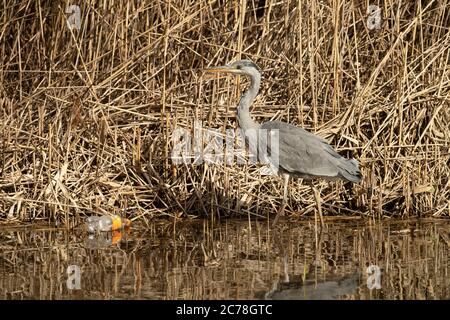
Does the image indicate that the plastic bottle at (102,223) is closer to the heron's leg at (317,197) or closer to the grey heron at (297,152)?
the grey heron at (297,152)

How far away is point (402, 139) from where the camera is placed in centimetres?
714

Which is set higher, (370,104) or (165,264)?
(370,104)

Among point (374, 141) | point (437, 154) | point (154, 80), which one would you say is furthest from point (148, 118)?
point (437, 154)

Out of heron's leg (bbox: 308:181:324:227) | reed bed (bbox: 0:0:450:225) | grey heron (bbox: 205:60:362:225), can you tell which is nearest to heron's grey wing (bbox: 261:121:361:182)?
grey heron (bbox: 205:60:362:225)

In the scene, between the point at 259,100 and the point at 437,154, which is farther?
the point at 259,100

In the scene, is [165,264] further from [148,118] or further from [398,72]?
[398,72]

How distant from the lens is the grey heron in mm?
6566

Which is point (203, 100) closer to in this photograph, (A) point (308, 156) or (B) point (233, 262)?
(A) point (308, 156)

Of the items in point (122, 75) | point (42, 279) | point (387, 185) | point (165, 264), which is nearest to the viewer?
point (42, 279)

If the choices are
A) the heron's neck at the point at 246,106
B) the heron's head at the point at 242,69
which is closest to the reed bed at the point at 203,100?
the heron's neck at the point at 246,106

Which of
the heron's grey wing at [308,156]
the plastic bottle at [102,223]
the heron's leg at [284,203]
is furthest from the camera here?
the heron's leg at [284,203]

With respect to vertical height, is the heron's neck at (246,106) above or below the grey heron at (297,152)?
above

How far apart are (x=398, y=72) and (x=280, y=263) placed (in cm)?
269

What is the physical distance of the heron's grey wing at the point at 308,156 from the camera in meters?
6.55
